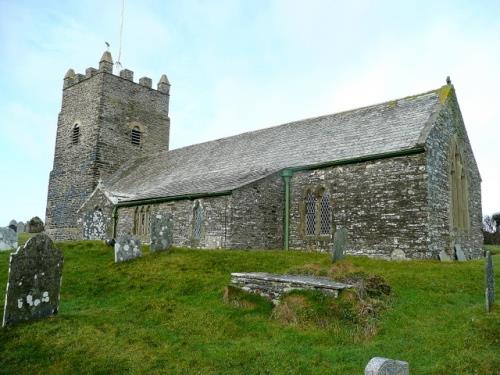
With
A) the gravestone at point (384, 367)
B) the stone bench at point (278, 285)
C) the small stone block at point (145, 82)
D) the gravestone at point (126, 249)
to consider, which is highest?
the small stone block at point (145, 82)

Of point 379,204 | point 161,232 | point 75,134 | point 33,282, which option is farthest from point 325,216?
point 75,134

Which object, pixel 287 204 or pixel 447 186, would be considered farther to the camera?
pixel 287 204

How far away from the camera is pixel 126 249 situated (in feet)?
45.7

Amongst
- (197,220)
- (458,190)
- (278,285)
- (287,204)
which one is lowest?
(278,285)

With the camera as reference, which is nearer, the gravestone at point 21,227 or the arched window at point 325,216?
the arched window at point 325,216

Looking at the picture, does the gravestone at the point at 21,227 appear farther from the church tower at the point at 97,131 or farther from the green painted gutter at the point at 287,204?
the green painted gutter at the point at 287,204

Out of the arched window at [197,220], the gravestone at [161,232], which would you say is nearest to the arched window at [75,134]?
the arched window at [197,220]

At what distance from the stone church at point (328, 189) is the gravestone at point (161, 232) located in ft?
9.21

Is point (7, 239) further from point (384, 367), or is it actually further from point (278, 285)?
point (384, 367)

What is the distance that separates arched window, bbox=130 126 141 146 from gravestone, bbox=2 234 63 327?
25242mm

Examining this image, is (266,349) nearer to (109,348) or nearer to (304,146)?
(109,348)

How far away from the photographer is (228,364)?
21.1 ft

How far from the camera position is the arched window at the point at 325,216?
684 inches

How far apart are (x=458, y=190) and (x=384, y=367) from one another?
1535 cm
